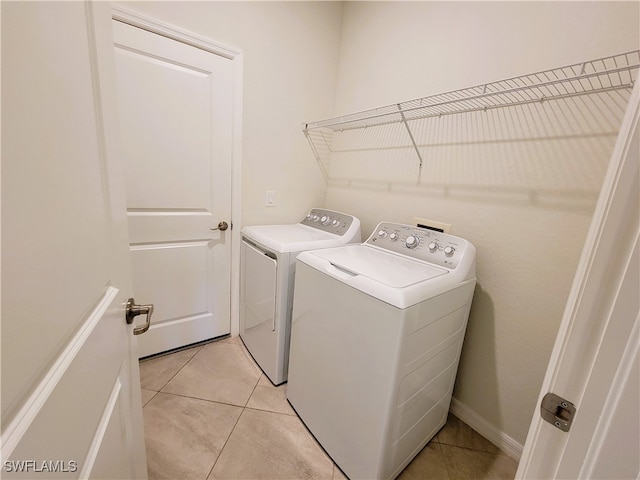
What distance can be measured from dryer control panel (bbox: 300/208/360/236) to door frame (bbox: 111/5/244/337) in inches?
23.0

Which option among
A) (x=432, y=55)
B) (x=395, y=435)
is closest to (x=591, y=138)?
(x=432, y=55)

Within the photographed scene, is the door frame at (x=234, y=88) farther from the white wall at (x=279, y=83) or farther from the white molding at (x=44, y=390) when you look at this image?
the white molding at (x=44, y=390)

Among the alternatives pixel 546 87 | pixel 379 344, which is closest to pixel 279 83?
pixel 546 87

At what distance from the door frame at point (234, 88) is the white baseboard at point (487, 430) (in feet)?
5.54

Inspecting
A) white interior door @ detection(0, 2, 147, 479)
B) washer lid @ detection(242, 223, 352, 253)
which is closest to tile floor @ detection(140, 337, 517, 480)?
white interior door @ detection(0, 2, 147, 479)

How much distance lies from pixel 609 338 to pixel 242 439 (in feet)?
5.19

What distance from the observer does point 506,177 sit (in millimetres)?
1361

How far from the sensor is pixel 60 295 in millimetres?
386

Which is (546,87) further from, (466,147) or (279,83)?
(279,83)

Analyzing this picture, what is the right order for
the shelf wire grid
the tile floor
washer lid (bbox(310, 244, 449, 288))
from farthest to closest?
the tile floor
washer lid (bbox(310, 244, 449, 288))
the shelf wire grid

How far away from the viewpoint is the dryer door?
66.4 inches

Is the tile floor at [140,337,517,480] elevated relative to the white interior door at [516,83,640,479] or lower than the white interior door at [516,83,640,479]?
lower

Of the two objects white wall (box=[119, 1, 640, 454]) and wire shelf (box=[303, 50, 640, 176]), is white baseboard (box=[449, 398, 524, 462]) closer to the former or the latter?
white wall (box=[119, 1, 640, 454])

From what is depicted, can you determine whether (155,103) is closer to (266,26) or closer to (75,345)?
(266,26)
